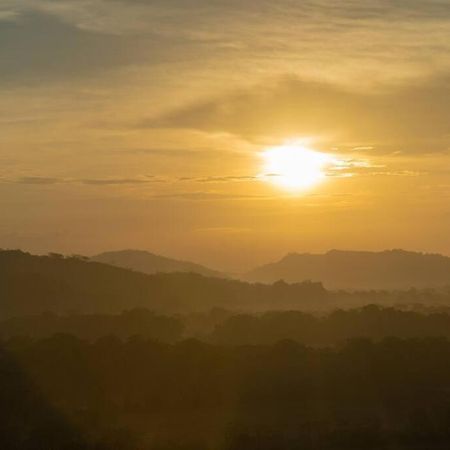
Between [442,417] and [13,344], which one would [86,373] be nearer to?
[13,344]

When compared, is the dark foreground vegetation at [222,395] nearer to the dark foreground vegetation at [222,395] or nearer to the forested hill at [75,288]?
the dark foreground vegetation at [222,395]

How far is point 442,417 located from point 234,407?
1539cm

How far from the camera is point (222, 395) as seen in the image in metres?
64.1

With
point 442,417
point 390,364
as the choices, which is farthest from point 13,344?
point 442,417

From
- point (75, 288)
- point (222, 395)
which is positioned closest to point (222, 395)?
point (222, 395)

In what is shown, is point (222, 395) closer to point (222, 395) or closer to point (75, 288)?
point (222, 395)

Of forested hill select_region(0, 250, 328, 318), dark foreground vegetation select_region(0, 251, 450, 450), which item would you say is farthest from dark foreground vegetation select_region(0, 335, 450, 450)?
forested hill select_region(0, 250, 328, 318)

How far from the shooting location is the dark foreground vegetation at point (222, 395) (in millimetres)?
53656

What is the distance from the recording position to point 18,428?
2072 inches

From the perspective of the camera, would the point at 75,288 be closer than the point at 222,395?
No

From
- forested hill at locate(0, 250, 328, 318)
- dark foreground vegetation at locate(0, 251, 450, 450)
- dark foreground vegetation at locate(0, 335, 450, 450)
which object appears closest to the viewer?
dark foreground vegetation at locate(0, 251, 450, 450)

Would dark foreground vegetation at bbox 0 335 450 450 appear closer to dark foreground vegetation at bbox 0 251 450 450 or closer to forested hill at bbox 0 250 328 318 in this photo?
dark foreground vegetation at bbox 0 251 450 450

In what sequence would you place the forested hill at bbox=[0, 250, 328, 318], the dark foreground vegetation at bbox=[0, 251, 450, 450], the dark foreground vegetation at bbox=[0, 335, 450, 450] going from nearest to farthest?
the dark foreground vegetation at bbox=[0, 251, 450, 450]
the dark foreground vegetation at bbox=[0, 335, 450, 450]
the forested hill at bbox=[0, 250, 328, 318]

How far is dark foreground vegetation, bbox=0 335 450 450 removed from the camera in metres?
53.7
